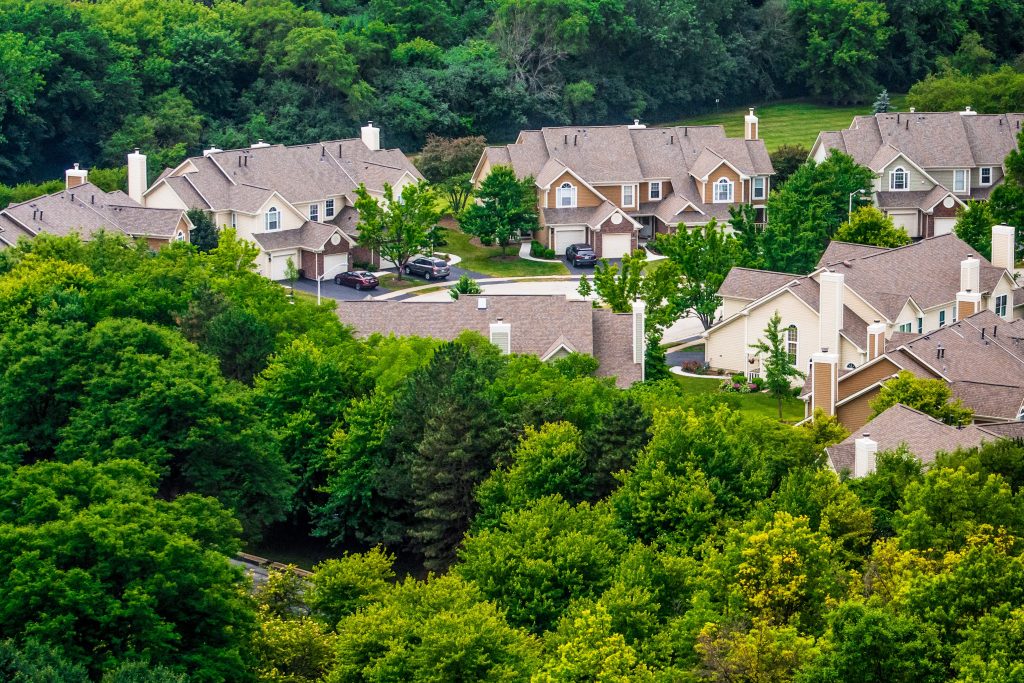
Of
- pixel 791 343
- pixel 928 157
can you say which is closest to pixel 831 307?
pixel 791 343

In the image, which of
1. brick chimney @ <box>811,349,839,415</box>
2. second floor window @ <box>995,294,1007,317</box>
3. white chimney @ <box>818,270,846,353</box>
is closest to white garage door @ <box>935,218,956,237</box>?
second floor window @ <box>995,294,1007,317</box>

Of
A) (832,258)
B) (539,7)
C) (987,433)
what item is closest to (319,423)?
(987,433)

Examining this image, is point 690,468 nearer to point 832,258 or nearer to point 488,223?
point 832,258

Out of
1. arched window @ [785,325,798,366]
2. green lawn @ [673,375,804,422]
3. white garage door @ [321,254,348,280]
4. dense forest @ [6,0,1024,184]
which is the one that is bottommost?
green lawn @ [673,375,804,422]

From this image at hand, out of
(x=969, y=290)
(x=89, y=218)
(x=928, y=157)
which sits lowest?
(x=969, y=290)

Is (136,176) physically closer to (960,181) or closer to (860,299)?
(860,299)

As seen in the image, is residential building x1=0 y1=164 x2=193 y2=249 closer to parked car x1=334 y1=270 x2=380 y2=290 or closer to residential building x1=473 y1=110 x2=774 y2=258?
parked car x1=334 y1=270 x2=380 y2=290
